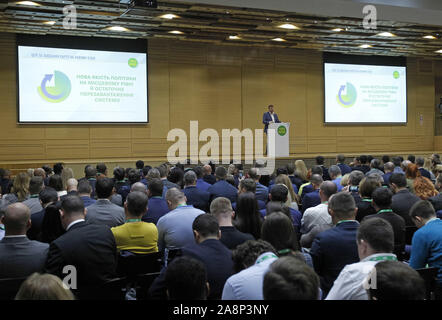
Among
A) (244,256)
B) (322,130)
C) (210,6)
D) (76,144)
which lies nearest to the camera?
(244,256)

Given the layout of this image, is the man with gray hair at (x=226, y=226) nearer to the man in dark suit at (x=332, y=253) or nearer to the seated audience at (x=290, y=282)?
the man in dark suit at (x=332, y=253)

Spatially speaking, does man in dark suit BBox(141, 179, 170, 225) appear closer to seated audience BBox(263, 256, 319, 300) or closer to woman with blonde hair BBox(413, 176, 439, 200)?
woman with blonde hair BBox(413, 176, 439, 200)

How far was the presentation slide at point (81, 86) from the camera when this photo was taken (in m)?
12.6

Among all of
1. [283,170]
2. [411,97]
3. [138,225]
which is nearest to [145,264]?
[138,225]

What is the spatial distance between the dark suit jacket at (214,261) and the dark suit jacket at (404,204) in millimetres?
2793

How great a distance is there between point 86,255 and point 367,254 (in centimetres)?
183

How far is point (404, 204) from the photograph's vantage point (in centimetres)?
505

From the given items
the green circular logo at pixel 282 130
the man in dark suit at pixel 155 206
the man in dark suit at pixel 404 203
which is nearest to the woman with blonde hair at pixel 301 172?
the man in dark suit at pixel 404 203

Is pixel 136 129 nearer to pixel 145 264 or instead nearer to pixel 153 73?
pixel 153 73

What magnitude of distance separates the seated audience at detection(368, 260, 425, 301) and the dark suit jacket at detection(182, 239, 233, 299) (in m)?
1.15

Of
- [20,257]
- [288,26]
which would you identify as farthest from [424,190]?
[288,26]

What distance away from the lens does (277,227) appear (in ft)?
9.77

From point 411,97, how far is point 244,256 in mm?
17107

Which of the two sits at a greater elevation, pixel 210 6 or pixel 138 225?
pixel 210 6
